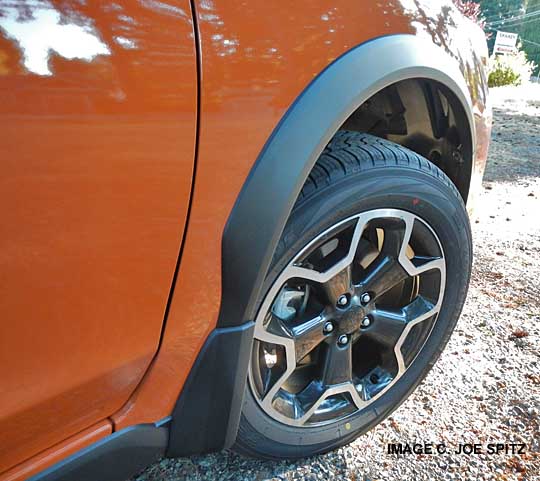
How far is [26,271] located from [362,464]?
1258 mm

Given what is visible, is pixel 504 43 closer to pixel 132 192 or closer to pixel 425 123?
pixel 425 123

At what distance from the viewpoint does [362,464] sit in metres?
1.62

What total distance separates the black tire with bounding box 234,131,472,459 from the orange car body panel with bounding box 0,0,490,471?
0.26 meters

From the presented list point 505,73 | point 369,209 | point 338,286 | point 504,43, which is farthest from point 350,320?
point 504,43

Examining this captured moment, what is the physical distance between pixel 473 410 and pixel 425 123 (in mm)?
1057

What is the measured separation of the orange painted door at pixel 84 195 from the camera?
2.46ft

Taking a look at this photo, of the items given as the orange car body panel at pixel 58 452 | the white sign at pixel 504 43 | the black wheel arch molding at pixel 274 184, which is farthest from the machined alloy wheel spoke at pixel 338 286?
the white sign at pixel 504 43

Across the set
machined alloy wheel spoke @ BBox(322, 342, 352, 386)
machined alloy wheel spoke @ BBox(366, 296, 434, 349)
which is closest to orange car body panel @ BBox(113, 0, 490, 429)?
machined alloy wheel spoke @ BBox(322, 342, 352, 386)

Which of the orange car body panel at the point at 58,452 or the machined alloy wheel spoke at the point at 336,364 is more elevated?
the orange car body panel at the point at 58,452

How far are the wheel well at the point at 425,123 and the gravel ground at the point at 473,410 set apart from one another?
19.3 inches

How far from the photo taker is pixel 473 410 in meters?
1.85

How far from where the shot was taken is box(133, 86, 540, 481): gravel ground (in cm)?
160

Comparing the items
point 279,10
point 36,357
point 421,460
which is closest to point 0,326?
point 36,357

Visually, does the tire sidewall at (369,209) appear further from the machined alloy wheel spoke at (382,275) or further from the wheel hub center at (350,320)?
the wheel hub center at (350,320)
